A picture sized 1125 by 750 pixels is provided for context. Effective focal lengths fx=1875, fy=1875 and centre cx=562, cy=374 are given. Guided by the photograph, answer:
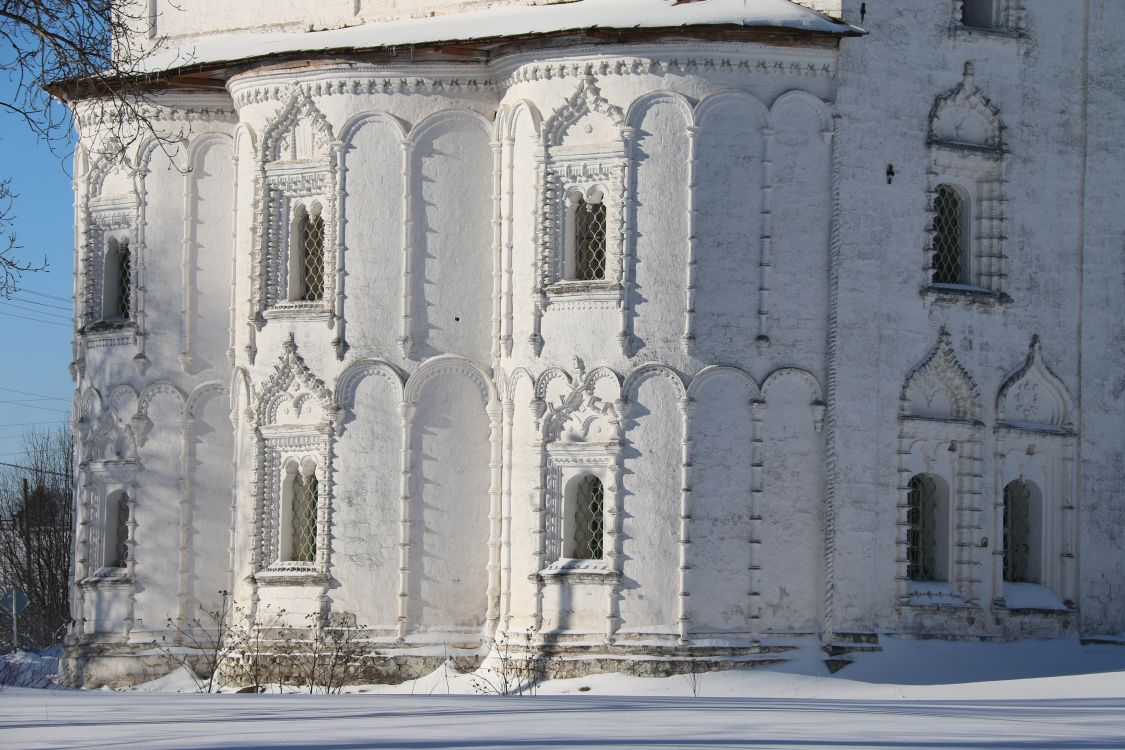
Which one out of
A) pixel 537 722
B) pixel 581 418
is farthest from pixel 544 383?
pixel 537 722

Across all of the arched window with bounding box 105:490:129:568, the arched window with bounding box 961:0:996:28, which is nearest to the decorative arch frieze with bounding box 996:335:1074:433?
the arched window with bounding box 961:0:996:28

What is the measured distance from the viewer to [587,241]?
76.6 ft

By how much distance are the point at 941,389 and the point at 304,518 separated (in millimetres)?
8452

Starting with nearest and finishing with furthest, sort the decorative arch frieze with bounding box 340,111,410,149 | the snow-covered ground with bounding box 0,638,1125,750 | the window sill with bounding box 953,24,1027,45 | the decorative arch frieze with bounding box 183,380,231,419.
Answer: the snow-covered ground with bounding box 0,638,1125,750
the window sill with bounding box 953,24,1027,45
the decorative arch frieze with bounding box 340,111,410,149
the decorative arch frieze with bounding box 183,380,231,419

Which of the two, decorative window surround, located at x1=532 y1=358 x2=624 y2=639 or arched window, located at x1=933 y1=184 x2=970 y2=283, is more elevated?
arched window, located at x1=933 y1=184 x2=970 y2=283

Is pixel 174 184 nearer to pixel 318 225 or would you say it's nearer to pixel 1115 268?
pixel 318 225

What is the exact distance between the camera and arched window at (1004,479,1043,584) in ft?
79.7

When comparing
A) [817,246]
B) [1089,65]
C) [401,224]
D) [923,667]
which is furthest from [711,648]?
[1089,65]

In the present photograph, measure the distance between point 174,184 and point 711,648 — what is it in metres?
10.4

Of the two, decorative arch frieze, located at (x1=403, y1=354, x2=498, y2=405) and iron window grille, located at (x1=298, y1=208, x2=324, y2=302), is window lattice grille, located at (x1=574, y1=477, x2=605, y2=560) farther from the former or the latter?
iron window grille, located at (x1=298, y1=208, x2=324, y2=302)

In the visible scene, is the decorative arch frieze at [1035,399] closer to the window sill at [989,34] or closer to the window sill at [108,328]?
the window sill at [989,34]

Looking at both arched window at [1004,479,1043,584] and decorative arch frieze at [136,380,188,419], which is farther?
decorative arch frieze at [136,380,188,419]

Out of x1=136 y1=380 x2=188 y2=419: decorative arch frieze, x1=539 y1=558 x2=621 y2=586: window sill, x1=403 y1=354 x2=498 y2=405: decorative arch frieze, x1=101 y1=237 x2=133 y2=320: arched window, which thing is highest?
x1=101 y1=237 x2=133 y2=320: arched window

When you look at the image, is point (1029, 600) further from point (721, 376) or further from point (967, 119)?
point (967, 119)
